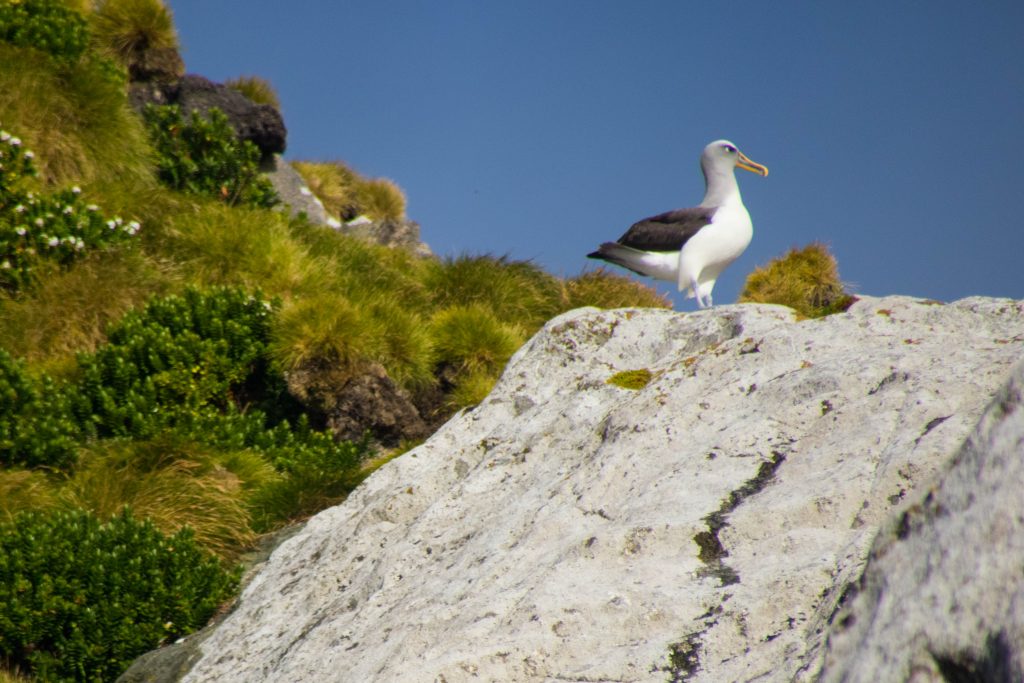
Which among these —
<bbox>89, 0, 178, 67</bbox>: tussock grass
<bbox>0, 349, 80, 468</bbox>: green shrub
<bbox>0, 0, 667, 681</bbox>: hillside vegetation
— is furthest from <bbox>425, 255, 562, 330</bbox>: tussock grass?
<bbox>89, 0, 178, 67</bbox>: tussock grass

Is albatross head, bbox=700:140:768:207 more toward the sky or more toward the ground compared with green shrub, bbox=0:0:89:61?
more toward the ground

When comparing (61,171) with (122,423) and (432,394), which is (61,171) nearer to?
(122,423)

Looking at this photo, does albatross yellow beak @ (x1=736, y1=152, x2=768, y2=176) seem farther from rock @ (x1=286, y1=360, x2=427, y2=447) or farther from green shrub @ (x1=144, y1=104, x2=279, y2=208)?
green shrub @ (x1=144, y1=104, x2=279, y2=208)

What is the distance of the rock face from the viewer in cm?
203

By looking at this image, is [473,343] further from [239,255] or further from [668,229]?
[668,229]

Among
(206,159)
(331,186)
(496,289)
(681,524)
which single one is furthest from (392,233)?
(681,524)

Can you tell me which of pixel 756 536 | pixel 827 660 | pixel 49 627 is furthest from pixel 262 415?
pixel 827 660

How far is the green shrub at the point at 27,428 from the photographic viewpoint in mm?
8266

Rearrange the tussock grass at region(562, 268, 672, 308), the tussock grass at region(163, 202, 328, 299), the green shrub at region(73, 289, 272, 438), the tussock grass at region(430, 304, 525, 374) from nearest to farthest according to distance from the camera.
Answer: the green shrub at region(73, 289, 272, 438), the tussock grass at region(430, 304, 525, 374), the tussock grass at region(163, 202, 328, 299), the tussock grass at region(562, 268, 672, 308)

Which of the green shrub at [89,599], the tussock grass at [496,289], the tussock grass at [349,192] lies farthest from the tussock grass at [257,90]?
the green shrub at [89,599]

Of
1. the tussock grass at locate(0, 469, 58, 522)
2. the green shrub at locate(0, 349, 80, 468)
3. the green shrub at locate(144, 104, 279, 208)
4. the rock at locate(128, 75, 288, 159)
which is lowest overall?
the tussock grass at locate(0, 469, 58, 522)

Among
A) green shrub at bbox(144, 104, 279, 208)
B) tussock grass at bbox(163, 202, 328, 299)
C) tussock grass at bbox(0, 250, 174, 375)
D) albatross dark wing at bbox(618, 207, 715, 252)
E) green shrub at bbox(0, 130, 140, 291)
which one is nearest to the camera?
albatross dark wing at bbox(618, 207, 715, 252)

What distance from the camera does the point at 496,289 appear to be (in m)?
13.8

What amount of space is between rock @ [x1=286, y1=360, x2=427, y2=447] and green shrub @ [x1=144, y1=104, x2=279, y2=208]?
19.4 feet
